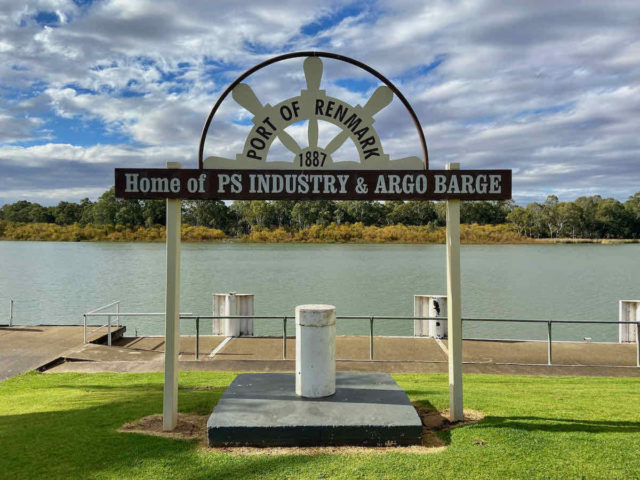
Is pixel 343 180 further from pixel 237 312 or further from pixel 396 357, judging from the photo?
pixel 237 312

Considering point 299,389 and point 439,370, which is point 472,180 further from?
point 439,370

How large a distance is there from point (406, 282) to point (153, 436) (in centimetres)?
3119

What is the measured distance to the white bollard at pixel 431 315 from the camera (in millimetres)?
14297

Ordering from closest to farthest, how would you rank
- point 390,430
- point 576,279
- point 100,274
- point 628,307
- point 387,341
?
point 390,430 < point 387,341 < point 628,307 < point 576,279 < point 100,274

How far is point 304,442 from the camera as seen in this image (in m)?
5.44

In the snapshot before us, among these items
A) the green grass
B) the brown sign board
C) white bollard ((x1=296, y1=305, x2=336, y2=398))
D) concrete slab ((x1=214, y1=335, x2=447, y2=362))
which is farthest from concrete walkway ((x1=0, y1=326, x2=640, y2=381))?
the brown sign board

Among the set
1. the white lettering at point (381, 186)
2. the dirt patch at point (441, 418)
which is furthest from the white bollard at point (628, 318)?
the white lettering at point (381, 186)

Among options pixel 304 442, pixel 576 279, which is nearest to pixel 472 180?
pixel 304 442

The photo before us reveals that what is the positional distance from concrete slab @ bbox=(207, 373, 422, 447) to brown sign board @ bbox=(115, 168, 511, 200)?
8.31 feet

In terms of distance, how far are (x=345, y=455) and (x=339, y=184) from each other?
3.14m

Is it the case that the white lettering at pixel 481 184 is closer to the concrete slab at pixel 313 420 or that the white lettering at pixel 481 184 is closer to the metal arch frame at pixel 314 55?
the metal arch frame at pixel 314 55

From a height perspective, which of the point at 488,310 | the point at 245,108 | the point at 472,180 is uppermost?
the point at 245,108

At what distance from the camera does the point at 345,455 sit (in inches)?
203

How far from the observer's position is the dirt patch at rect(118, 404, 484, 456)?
528 centimetres
